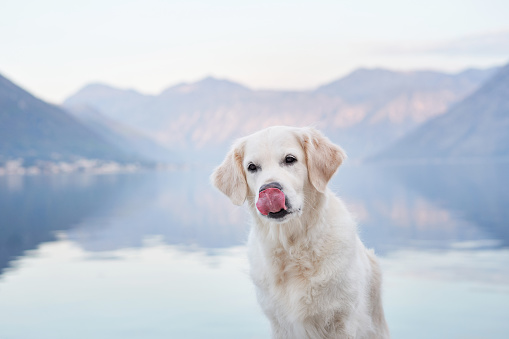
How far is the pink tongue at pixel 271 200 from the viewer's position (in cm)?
516

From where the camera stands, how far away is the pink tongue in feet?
16.9

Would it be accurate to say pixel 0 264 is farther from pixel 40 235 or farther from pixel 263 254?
pixel 263 254

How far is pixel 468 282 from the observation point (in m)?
18.3

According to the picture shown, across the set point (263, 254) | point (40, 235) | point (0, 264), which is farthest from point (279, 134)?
point (40, 235)

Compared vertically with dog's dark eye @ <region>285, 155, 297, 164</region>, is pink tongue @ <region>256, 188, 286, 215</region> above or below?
below

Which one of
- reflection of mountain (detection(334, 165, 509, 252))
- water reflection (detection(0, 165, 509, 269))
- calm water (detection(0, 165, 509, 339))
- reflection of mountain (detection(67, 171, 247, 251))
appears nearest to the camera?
calm water (detection(0, 165, 509, 339))

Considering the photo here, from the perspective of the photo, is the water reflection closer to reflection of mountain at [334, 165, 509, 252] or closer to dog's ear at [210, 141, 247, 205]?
reflection of mountain at [334, 165, 509, 252]

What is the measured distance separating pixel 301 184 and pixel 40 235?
29315 millimetres

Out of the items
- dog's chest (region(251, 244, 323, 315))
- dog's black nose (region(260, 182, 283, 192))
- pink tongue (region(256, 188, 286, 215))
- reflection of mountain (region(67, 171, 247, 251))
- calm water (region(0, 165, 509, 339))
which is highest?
reflection of mountain (region(67, 171, 247, 251))

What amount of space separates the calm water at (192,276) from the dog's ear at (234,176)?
99 cm

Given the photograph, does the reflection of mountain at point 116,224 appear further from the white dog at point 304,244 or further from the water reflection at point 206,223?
the white dog at point 304,244

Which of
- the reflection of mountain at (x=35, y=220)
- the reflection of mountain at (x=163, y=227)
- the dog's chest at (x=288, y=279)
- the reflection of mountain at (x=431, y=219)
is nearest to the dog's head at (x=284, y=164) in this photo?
the dog's chest at (x=288, y=279)

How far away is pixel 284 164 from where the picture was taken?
5609 millimetres

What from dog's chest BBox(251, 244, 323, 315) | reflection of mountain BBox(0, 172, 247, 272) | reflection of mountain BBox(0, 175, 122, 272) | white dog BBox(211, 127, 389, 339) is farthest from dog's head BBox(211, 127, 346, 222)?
reflection of mountain BBox(0, 175, 122, 272)
